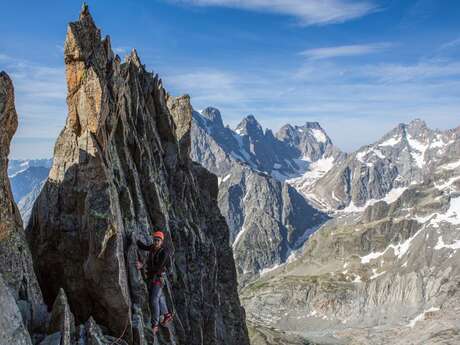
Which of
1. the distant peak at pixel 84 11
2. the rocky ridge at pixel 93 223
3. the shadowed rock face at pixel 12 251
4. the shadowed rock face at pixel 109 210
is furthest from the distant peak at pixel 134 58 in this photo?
the shadowed rock face at pixel 12 251

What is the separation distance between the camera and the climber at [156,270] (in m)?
29.0

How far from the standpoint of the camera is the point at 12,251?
23812mm

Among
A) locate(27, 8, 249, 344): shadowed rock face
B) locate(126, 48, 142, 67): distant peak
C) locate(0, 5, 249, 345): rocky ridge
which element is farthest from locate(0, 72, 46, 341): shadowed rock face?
locate(126, 48, 142, 67): distant peak

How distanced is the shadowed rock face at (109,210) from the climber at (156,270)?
0.73 m

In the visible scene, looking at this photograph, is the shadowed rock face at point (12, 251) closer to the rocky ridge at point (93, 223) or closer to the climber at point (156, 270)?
the rocky ridge at point (93, 223)

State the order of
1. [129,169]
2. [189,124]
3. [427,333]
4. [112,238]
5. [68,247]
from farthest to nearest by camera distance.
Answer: [427,333]
[189,124]
[129,169]
[68,247]
[112,238]

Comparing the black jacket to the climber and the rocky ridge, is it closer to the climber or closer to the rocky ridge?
the climber

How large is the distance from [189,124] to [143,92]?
1601 centimetres

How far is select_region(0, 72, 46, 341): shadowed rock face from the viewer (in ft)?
76.0

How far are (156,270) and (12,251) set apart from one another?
910cm

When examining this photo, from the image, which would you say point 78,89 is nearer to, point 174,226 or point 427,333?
point 174,226

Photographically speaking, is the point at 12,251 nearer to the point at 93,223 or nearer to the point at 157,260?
the point at 93,223

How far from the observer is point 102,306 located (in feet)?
91.7

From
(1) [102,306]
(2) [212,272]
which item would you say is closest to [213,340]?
(2) [212,272]
